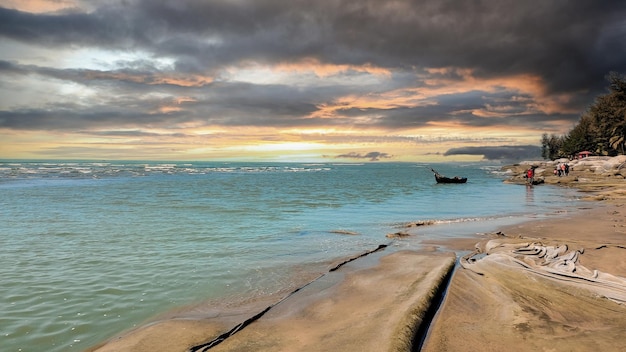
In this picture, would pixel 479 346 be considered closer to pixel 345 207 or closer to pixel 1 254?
pixel 1 254

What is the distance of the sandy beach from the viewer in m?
4.77

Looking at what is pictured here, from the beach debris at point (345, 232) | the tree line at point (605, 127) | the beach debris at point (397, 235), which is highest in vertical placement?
the tree line at point (605, 127)

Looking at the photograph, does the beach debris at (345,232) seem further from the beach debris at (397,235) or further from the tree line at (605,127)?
the tree line at (605,127)

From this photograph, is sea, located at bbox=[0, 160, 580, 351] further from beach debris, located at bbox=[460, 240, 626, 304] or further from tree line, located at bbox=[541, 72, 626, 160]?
tree line, located at bbox=[541, 72, 626, 160]

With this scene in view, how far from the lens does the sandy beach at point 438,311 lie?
4766mm

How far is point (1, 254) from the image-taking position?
1097 centimetres

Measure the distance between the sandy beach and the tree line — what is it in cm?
7597

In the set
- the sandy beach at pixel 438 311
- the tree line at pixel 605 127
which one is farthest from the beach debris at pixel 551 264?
the tree line at pixel 605 127

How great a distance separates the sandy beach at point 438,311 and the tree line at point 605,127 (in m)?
76.0

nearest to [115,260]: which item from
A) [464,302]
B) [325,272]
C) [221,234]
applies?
[221,234]

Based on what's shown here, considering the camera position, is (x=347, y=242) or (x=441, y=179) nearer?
(x=347, y=242)

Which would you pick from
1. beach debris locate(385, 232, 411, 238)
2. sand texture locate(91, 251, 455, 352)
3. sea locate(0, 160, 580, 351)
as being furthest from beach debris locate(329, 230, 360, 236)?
sand texture locate(91, 251, 455, 352)

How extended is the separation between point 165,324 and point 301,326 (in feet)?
7.37

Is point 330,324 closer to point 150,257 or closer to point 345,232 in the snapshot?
point 150,257
